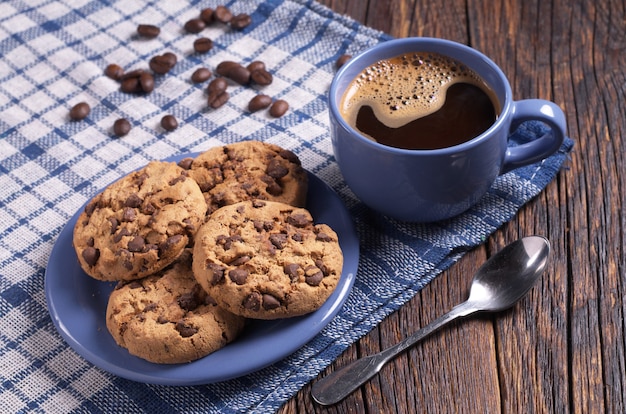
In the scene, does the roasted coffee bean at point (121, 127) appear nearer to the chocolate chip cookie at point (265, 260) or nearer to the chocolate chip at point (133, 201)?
the chocolate chip at point (133, 201)

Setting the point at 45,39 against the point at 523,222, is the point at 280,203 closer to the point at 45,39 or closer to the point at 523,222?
the point at 523,222

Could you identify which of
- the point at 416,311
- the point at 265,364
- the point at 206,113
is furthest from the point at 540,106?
the point at 206,113

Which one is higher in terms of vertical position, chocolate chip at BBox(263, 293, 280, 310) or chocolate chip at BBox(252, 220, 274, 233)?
chocolate chip at BBox(252, 220, 274, 233)

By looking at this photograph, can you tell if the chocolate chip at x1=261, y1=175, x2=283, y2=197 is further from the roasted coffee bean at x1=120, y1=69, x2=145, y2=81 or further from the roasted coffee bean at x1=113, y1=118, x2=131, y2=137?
the roasted coffee bean at x1=120, y1=69, x2=145, y2=81

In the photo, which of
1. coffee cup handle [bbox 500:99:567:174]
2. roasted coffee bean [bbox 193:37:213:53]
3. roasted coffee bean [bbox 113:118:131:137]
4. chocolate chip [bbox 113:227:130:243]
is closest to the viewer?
chocolate chip [bbox 113:227:130:243]

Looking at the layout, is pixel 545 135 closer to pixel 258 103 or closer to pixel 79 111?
pixel 258 103

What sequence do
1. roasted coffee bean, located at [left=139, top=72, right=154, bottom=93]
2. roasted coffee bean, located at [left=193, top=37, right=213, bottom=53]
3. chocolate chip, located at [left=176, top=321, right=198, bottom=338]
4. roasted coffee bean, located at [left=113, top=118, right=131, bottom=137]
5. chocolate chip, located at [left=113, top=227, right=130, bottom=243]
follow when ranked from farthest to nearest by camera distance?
roasted coffee bean, located at [left=193, top=37, right=213, bottom=53] → roasted coffee bean, located at [left=139, top=72, right=154, bottom=93] → roasted coffee bean, located at [left=113, top=118, right=131, bottom=137] → chocolate chip, located at [left=113, top=227, right=130, bottom=243] → chocolate chip, located at [left=176, top=321, right=198, bottom=338]

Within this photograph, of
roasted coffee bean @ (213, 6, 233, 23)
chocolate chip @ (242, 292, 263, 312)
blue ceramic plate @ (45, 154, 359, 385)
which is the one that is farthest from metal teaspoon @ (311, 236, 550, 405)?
roasted coffee bean @ (213, 6, 233, 23)

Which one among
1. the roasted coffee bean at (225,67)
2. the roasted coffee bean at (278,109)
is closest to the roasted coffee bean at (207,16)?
the roasted coffee bean at (225,67)
